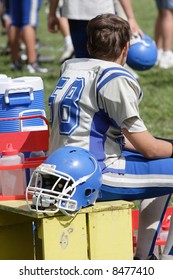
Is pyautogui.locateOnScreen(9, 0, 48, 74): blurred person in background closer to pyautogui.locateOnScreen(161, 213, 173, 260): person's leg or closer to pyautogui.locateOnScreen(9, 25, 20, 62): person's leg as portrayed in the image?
pyautogui.locateOnScreen(9, 25, 20, 62): person's leg

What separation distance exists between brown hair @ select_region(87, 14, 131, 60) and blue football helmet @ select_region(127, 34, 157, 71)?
4.30 m

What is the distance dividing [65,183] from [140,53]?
16.9 feet

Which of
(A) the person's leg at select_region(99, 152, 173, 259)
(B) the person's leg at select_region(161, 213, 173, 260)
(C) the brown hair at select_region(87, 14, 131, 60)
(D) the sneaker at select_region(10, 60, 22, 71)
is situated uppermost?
(C) the brown hair at select_region(87, 14, 131, 60)

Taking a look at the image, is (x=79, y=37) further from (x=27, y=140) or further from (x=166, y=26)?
(x=166, y=26)

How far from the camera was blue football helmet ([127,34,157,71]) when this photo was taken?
379 inches

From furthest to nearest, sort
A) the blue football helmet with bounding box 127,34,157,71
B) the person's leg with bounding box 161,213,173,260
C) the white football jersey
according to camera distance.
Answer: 1. the blue football helmet with bounding box 127,34,157,71
2. the person's leg with bounding box 161,213,173,260
3. the white football jersey

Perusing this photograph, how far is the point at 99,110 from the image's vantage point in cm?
506

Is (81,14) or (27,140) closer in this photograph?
(27,140)

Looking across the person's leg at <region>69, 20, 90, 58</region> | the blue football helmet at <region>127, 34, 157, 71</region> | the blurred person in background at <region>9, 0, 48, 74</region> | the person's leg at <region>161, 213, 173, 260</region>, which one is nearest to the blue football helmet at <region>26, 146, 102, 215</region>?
the person's leg at <region>161, 213, 173, 260</region>

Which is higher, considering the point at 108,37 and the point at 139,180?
the point at 108,37

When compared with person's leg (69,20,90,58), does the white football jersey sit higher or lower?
higher

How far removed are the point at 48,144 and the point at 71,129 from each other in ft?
1.35

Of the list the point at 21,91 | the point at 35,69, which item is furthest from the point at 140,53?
the point at 21,91
